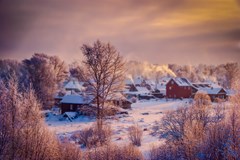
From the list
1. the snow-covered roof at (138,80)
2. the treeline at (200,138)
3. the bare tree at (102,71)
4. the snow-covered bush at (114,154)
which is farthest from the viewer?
the snow-covered roof at (138,80)

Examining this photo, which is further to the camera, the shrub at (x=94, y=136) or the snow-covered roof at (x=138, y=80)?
the snow-covered roof at (x=138, y=80)

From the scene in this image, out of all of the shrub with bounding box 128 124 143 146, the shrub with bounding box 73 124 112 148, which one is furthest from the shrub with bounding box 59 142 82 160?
the shrub with bounding box 128 124 143 146

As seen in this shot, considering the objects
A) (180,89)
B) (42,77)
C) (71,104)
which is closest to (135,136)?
(71,104)

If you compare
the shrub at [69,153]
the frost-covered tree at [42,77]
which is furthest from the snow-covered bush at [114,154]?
the frost-covered tree at [42,77]

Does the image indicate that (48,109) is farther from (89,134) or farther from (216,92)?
(216,92)

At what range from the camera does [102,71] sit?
3062 cm

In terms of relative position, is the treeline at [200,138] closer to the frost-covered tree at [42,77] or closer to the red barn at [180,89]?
the frost-covered tree at [42,77]

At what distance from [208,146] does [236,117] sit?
239cm

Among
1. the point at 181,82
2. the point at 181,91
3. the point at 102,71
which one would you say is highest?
the point at 102,71

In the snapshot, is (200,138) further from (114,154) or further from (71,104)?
(71,104)

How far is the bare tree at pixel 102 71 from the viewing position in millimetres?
30406

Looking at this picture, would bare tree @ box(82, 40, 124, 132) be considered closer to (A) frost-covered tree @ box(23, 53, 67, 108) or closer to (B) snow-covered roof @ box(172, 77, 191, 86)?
(A) frost-covered tree @ box(23, 53, 67, 108)

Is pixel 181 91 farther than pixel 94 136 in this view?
Yes

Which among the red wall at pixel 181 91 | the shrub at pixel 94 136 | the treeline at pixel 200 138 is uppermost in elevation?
the red wall at pixel 181 91
